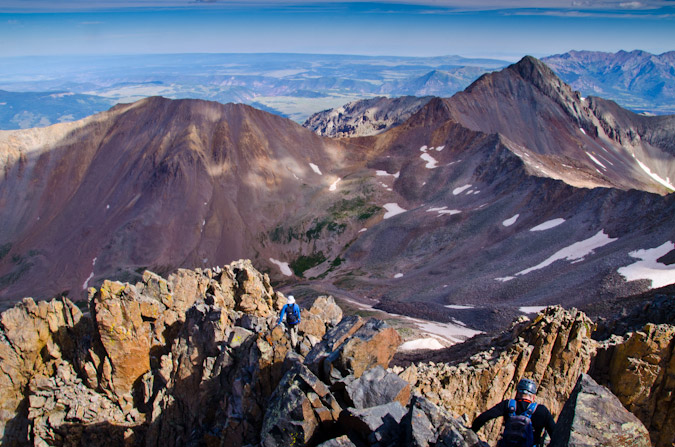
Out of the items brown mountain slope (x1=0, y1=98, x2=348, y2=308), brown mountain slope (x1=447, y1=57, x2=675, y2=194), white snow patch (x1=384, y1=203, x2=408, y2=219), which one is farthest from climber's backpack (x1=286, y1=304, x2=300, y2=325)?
brown mountain slope (x1=447, y1=57, x2=675, y2=194)

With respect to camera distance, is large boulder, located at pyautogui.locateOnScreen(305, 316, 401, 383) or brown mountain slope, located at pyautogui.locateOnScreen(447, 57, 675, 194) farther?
brown mountain slope, located at pyautogui.locateOnScreen(447, 57, 675, 194)

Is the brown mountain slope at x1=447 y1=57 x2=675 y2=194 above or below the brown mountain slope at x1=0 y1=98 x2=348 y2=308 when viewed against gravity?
above

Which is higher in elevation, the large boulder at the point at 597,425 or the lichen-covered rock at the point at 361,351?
the large boulder at the point at 597,425

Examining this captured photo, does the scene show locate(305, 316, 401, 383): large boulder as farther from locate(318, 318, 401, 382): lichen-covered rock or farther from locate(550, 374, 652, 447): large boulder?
locate(550, 374, 652, 447): large boulder

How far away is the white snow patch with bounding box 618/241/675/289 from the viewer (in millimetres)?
50094

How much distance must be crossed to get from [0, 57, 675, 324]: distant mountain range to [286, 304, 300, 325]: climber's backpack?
39.8 metres

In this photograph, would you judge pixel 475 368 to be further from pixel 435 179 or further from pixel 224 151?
pixel 224 151

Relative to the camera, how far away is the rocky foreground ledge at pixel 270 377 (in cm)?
1305

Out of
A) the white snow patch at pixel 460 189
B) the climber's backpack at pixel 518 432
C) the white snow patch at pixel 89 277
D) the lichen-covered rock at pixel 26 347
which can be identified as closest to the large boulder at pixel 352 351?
the climber's backpack at pixel 518 432

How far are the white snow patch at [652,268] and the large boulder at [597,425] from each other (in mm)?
48130

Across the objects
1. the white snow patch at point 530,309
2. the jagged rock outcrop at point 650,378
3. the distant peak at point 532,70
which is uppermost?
the distant peak at point 532,70

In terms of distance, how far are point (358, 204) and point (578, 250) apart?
2737 inches

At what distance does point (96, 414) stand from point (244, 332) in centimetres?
1400

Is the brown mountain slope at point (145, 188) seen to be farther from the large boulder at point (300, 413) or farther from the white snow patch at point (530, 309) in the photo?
the large boulder at point (300, 413)
